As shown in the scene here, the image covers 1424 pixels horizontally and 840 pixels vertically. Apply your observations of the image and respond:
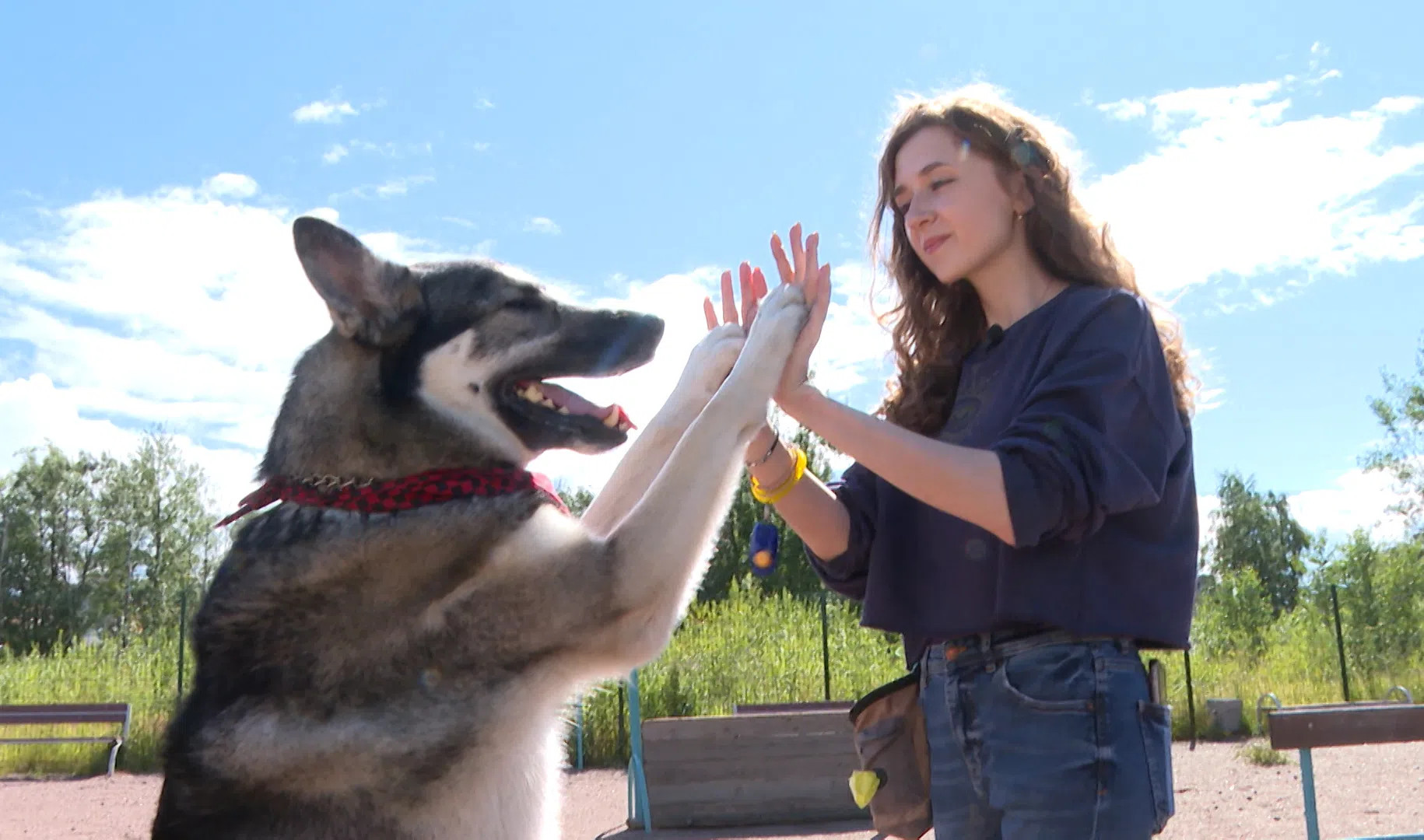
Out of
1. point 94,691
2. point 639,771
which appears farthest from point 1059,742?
point 94,691

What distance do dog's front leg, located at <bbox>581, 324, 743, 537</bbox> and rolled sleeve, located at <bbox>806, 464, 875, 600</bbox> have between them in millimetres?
473

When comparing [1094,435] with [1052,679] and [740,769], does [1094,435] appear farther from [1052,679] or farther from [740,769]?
[740,769]

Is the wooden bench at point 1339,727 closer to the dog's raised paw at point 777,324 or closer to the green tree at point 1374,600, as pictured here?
the dog's raised paw at point 777,324

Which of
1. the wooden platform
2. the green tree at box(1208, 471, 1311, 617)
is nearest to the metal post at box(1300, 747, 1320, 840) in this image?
A: the wooden platform

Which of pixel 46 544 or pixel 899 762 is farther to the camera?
pixel 46 544

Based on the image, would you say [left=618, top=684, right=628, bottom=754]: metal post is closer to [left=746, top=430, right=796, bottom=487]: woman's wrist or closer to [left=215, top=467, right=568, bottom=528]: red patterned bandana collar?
[left=746, top=430, right=796, bottom=487]: woman's wrist

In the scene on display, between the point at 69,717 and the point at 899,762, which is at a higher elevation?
the point at 899,762

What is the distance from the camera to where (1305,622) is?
24797mm

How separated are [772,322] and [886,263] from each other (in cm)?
86

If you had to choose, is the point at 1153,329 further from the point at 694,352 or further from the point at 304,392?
the point at 304,392

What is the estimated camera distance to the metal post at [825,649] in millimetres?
16734

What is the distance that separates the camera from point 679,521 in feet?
8.32

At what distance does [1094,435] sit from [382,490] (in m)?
1.64

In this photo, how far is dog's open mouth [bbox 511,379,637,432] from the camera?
3072mm
